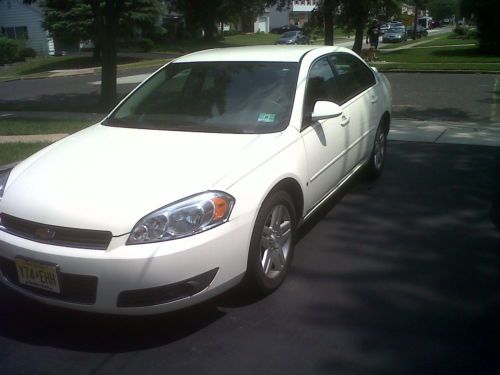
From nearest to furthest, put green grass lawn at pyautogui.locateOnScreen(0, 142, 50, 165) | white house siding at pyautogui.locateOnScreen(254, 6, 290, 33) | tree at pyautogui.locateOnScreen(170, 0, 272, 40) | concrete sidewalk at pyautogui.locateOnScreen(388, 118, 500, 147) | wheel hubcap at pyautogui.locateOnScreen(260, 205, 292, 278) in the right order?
1. wheel hubcap at pyautogui.locateOnScreen(260, 205, 292, 278)
2. green grass lawn at pyautogui.locateOnScreen(0, 142, 50, 165)
3. concrete sidewalk at pyautogui.locateOnScreen(388, 118, 500, 147)
4. tree at pyautogui.locateOnScreen(170, 0, 272, 40)
5. white house siding at pyautogui.locateOnScreen(254, 6, 290, 33)

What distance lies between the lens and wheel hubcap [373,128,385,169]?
619 cm

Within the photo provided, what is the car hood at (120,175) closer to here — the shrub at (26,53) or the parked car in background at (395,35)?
the shrub at (26,53)

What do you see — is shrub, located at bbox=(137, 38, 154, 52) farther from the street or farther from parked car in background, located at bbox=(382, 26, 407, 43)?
the street

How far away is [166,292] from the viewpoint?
3.10m

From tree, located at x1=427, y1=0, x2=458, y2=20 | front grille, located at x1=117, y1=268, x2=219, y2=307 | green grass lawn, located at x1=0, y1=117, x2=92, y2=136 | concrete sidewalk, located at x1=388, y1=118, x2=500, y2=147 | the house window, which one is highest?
tree, located at x1=427, y1=0, x2=458, y2=20

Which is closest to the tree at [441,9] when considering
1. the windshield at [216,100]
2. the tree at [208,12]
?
the tree at [208,12]

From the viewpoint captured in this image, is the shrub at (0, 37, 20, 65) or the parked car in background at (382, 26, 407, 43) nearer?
the shrub at (0, 37, 20, 65)

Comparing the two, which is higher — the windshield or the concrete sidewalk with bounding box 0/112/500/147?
the windshield

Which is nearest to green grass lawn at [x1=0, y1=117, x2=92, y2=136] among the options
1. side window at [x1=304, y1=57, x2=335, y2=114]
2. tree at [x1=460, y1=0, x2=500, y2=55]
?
side window at [x1=304, y1=57, x2=335, y2=114]

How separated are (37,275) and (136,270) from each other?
0.61 metres

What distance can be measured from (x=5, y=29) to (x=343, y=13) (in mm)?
31289

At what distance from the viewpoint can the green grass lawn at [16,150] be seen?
7.32 m

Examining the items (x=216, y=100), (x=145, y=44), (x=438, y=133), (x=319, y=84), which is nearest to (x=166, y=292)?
(x=216, y=100)

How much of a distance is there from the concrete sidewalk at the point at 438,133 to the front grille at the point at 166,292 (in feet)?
19.9
